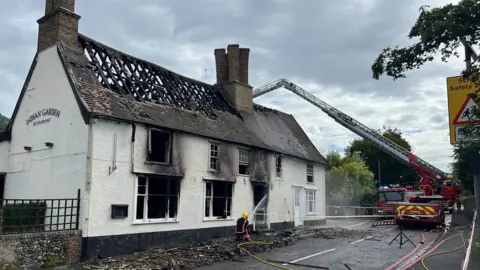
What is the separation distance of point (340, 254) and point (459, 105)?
7.90 m

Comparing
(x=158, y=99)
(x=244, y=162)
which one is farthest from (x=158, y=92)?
(x=244, y=162)

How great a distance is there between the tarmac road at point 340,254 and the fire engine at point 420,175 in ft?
9.27

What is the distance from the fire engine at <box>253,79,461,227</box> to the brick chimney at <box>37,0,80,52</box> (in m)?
18.0

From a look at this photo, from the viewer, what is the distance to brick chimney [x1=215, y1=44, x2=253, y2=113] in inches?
981

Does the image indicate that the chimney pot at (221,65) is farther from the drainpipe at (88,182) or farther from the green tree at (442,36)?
the green tree at (442,36)

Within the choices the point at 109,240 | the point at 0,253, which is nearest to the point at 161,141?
the point at 109,240

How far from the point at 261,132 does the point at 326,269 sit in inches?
535

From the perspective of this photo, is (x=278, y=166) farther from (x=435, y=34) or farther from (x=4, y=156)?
(x=435, y=34)

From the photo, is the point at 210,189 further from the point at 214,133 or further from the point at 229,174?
the point at 214,133

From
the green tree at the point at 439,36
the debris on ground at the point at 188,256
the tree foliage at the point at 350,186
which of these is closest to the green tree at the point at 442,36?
the green tree at the point at 439,36

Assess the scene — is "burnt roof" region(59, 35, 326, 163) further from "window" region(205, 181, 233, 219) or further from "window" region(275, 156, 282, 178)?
"window" region(205, 181, 233, 219)

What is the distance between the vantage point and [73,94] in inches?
555

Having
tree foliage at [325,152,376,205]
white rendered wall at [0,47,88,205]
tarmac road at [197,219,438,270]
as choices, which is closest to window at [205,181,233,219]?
tarmac road at [197,219,438,270]

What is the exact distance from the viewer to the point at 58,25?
15.5m
